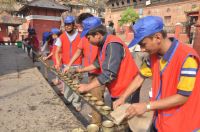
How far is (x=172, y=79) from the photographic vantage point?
1.60 metres

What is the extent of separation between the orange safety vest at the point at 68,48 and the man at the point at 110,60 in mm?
1925

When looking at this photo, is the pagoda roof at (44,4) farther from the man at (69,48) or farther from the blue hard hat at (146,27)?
the blue hard hat at (146,27)

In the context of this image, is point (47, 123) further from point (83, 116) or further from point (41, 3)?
point (41, 3)

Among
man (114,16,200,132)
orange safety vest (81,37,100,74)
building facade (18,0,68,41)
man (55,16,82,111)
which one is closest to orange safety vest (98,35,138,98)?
man (114,16,200,132)

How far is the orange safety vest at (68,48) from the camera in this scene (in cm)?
445

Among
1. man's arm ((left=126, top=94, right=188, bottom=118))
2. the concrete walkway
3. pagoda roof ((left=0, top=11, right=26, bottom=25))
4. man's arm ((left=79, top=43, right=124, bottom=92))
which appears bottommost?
the concrete walkway

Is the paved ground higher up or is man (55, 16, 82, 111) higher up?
man (55, 16, 82, 111)

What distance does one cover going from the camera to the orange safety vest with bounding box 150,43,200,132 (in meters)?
1.56

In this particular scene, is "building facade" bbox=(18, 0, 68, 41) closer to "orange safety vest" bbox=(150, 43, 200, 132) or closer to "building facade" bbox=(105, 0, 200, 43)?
"building facade" bbox=(105, 0, 200, 43)

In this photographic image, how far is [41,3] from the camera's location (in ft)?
74.0

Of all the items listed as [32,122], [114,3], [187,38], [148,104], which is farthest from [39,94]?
[114,3]

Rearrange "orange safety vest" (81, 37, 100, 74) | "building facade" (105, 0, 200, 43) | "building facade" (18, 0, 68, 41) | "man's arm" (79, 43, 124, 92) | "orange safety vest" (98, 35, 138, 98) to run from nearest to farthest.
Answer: "man's arm" (79, 43, 124, 92), "orange safety vest" (98, 35, 138, 98), "orange safety vest" (81, 37, 100, 74), "building facade" (18, 0, 68, 41), "building facade" (105, 0, 200, 43)

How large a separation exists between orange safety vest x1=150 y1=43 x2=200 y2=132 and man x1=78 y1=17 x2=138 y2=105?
66 cm

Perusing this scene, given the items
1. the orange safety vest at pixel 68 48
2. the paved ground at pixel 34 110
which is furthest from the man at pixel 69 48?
the paved ground at pixel 34 110
